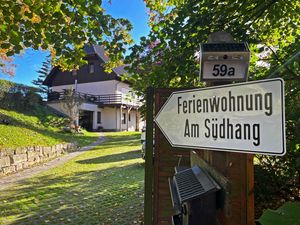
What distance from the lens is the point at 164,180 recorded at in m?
3.45

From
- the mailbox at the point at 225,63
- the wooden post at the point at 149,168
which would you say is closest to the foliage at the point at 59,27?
the wooden post at the point at 149,168

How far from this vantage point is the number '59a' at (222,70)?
1.89 metres

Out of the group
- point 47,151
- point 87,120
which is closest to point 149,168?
point 47,151

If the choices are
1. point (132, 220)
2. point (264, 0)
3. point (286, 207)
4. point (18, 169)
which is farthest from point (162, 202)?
point (18, 169)

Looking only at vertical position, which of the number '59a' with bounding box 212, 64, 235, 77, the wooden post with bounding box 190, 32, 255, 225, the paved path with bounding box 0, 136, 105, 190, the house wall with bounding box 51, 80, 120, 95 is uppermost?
the house wall with bounding box 51, 80, 120, 95

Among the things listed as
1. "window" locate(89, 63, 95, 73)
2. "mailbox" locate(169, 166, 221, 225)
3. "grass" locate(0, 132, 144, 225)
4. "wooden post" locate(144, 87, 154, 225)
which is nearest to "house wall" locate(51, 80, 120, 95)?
"window" locate(89, 63, 95, 73)

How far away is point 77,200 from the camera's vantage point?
21.9 feet

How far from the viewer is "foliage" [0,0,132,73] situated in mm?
3529

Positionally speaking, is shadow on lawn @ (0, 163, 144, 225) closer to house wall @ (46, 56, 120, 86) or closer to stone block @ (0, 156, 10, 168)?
stone block @ (0, 156, 10, 168)

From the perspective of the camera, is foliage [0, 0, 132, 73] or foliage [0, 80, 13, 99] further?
foliage [0, 80, 13, 99]

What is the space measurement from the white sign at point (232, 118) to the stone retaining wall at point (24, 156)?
973cm

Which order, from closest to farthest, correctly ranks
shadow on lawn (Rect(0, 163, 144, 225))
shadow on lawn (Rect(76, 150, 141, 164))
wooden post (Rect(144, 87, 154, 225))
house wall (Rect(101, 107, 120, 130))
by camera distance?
wooden post (Rect(144, 87, 154, 225))
shadow on lawn (Rect(0, 163, 144, 225))
shadow on lawn (Rect(76, 150, 141, 164))
house wall (Rect(101, 107, 120, 130))

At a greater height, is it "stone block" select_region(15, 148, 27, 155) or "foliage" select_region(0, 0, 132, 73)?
"foliage" select_region(0, 0, 132, 73)

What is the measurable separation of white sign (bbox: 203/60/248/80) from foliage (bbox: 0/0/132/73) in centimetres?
244
